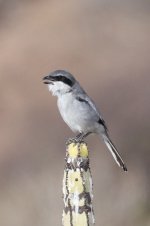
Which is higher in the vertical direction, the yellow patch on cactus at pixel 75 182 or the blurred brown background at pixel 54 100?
the blurred brown background at pixel 54 100

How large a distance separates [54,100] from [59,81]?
9.15 m

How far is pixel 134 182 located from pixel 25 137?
10.2ft

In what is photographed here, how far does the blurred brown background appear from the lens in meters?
12.6

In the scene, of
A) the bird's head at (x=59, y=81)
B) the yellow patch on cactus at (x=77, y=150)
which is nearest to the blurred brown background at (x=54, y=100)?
the bird's head at (x=59, y=81)

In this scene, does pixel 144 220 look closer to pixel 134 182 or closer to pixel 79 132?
pixel 134 182

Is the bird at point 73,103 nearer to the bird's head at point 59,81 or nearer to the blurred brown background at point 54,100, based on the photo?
the bird's head at point 59,81

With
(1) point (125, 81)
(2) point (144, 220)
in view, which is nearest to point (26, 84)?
(1) point (125, 81)

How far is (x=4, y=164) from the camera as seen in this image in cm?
1489

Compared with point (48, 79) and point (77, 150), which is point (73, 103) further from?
point (77, 150)

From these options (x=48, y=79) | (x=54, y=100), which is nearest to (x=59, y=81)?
(x=48, y=79)

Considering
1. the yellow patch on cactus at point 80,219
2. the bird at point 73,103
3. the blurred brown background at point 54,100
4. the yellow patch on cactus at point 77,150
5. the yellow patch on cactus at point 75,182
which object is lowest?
the yellow patch on cactus at point 80,219

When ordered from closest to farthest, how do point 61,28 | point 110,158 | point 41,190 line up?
point 41,190
point 110,158
point 61,28

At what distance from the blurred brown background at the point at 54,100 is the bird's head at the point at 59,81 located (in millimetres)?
4295

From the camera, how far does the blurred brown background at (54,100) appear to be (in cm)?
1264
